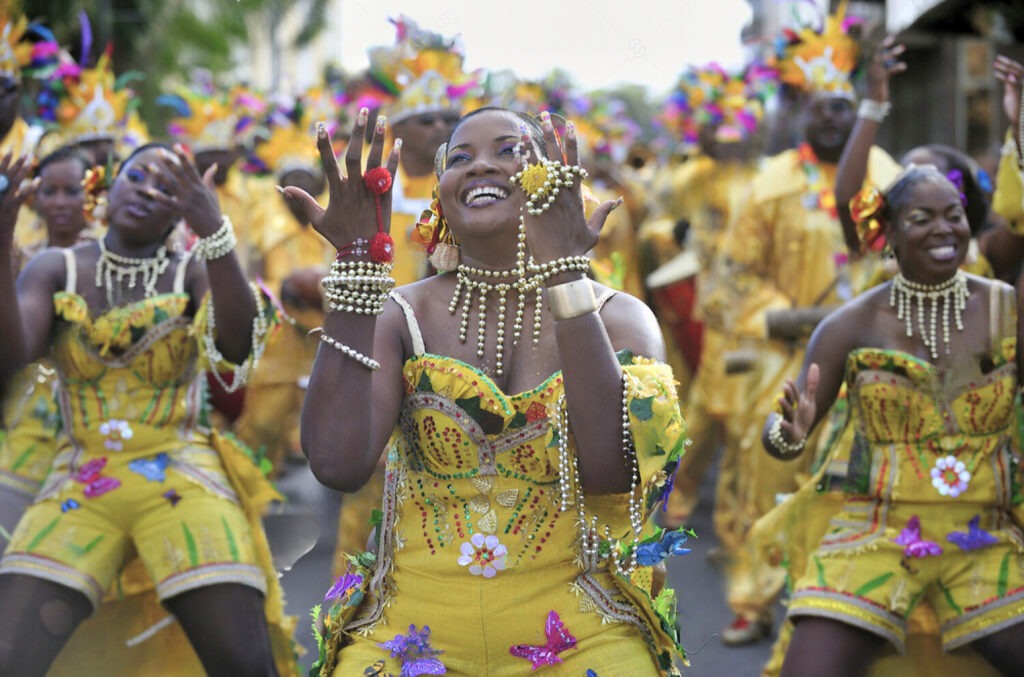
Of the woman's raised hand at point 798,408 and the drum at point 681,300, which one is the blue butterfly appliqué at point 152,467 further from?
the drum at point 681,300

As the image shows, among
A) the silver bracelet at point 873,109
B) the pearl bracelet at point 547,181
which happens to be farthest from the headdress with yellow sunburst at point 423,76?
the pearl bracelet at point 547,181

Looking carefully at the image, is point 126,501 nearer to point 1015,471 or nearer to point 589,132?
point 1015,471

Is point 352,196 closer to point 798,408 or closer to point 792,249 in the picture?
point 798,408

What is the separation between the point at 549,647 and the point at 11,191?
1.94 meters

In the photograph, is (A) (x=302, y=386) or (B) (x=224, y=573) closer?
(B) (x=224, y=573)

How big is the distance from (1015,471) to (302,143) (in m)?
6.83

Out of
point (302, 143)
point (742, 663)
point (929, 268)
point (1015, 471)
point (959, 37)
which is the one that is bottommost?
point (742, 663)

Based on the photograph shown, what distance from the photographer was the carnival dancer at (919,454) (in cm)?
377

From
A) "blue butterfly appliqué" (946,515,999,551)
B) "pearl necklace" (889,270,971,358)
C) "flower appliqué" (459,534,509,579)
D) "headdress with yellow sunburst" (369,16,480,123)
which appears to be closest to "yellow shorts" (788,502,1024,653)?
"blue butterfly appliqué" (946,515,999,551)

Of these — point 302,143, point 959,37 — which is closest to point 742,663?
point 302,143

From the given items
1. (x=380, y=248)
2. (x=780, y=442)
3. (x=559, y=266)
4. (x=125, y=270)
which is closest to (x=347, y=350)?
(x=380, y=248)

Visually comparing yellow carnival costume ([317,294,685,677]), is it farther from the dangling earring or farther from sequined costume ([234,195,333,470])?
sequined costume ([234,195,333,470])

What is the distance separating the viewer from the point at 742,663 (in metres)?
5.72

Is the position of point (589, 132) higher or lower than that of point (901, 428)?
higher
